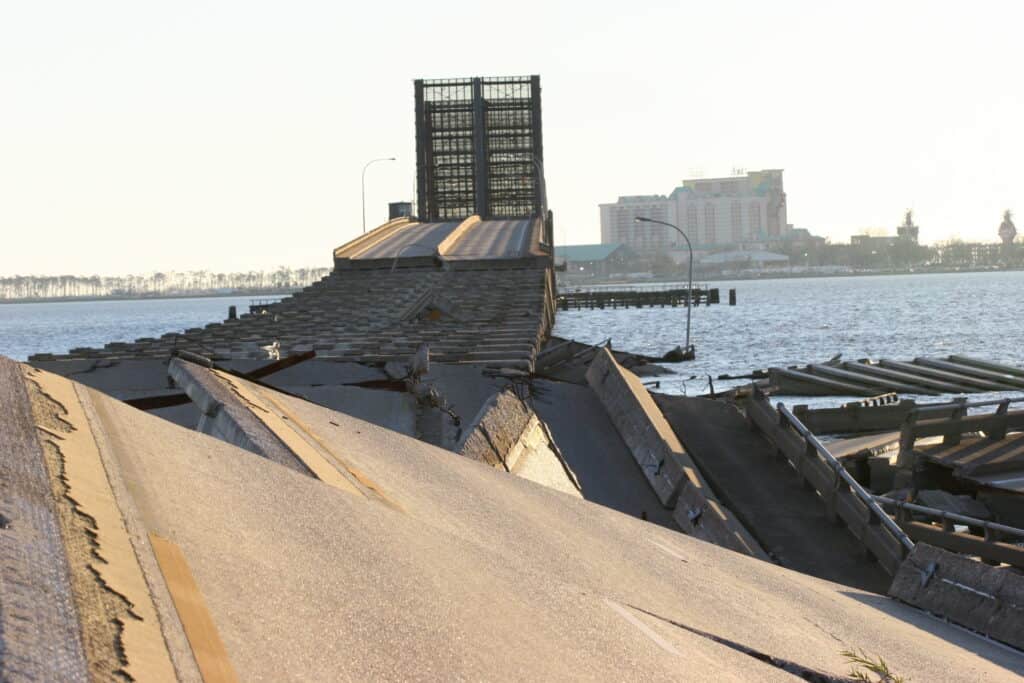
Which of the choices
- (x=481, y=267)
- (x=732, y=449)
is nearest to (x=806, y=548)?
(x=732, y=449)

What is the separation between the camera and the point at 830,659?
581cm

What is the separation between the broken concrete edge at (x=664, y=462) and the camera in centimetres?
1130

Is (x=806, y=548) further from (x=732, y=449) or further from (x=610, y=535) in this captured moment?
(x=610, y=535)

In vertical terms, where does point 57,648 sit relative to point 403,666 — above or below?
above

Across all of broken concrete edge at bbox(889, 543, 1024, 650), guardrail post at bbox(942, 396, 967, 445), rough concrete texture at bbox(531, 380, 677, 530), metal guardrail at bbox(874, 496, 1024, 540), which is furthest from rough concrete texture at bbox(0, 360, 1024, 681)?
guardrail post at bbox(942, 396, 967, 445)

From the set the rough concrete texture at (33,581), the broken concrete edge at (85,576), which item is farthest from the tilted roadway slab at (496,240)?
the rough concrete texture at (33,581)

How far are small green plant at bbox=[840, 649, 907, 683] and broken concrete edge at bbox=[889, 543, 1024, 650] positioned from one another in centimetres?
222

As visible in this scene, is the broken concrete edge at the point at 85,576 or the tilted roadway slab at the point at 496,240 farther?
the tilted roadway slab at the point at 496,240

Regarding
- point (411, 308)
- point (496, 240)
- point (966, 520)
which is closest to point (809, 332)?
point (496, 240)

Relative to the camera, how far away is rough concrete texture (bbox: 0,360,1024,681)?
4035 mm

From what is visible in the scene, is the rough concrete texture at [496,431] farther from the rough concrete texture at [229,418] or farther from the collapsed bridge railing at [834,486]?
the collapsed bridge railing at [834,486]

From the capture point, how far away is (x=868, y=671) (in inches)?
227

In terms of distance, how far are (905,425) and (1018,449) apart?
4.51ft

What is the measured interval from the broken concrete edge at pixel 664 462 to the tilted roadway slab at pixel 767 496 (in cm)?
35
